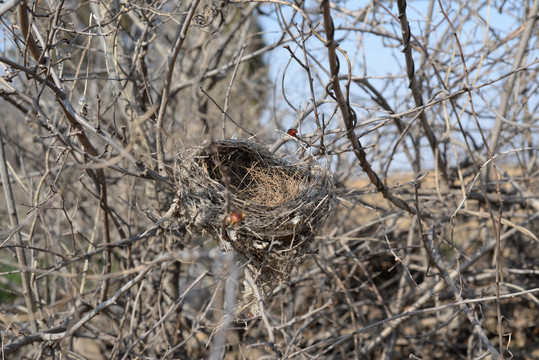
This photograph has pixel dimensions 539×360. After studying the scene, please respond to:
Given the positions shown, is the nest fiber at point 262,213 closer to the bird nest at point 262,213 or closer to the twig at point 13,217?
the bird nest at point 262,213

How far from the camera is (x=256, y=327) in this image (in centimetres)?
441

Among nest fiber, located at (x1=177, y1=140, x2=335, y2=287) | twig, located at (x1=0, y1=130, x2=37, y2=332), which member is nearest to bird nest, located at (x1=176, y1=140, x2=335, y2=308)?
nest fiber, located at (x1=177, y1=140, x2=335, y2=287)

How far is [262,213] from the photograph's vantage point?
2305mm

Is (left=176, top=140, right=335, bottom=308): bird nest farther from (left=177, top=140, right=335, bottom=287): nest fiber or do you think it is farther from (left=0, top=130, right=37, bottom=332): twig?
(left=0, top=130, right=37, bottom=332): twig

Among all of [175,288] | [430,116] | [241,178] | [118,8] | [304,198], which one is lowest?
[175,288]

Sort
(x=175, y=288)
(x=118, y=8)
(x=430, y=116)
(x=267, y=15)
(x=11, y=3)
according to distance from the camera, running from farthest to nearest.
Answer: (x=430, y=116) < (x=267, y=15) < (x=175, y=288) < (x=118, y=8) < (x=11, y=3)

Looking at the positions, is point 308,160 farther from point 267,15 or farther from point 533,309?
point 533,309

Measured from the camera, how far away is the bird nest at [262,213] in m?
2.24

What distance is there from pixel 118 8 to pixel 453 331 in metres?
3.92

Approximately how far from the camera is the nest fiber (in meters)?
2.24

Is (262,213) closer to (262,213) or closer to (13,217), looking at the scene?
(262,213)

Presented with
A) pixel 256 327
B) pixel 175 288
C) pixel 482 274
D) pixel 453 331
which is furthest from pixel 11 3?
pixel 453 331

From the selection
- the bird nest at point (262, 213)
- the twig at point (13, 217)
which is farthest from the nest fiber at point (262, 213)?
the twig at point (13, 217)

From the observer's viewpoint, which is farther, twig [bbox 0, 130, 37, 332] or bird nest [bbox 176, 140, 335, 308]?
twig [bbox 0, 130, 37, 332]
